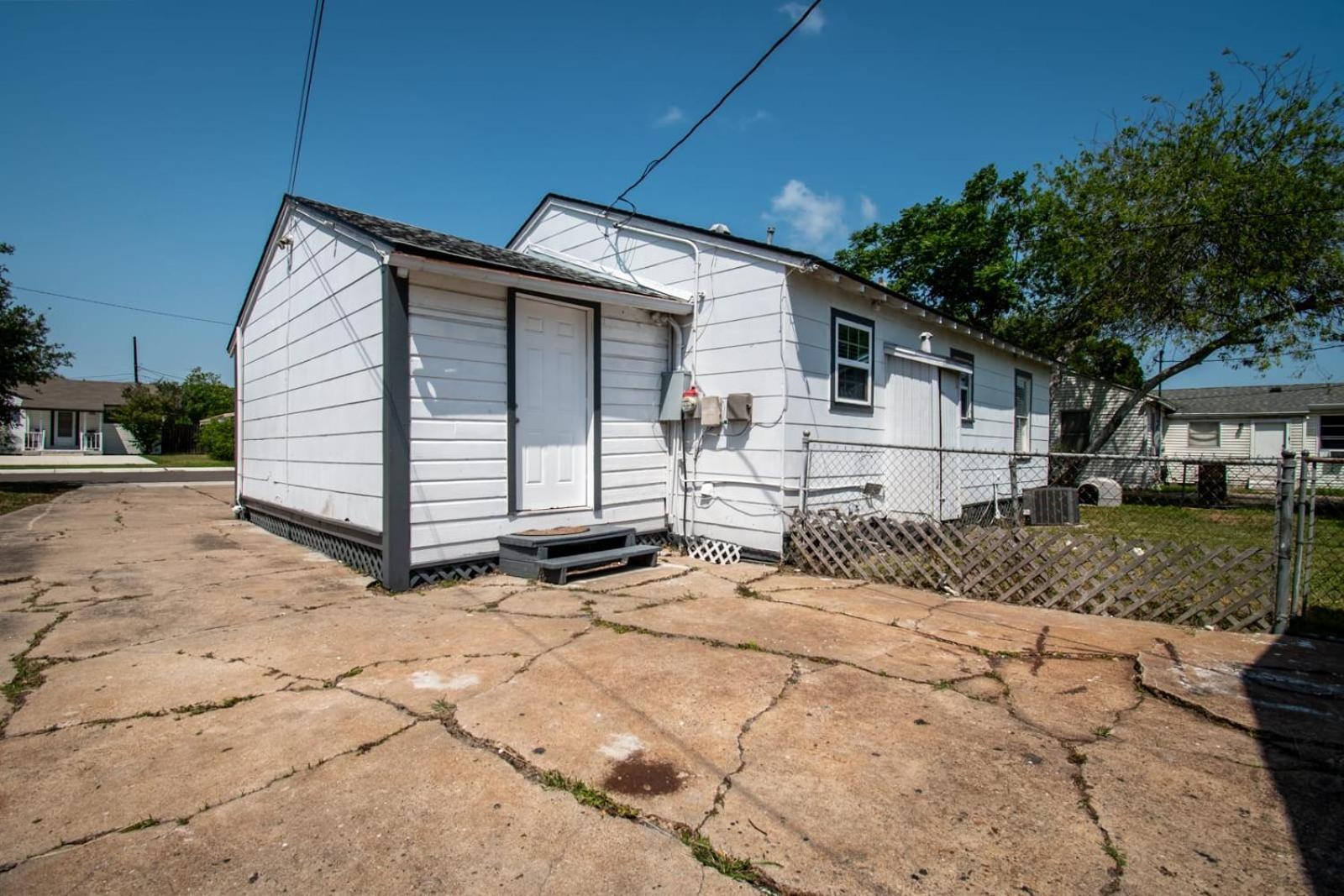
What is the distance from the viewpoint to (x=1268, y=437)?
24781 mm

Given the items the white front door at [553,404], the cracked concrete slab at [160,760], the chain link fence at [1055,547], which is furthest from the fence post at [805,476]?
the cracked concrete slab at [160,760]

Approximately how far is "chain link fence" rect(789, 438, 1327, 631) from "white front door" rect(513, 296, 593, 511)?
242 centimetres

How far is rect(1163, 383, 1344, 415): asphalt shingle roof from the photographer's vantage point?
78.1 feet

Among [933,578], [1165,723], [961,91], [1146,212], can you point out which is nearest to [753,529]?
[933,578]

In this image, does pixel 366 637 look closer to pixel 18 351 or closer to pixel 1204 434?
pixel 18 351

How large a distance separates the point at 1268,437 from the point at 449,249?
1234 inches

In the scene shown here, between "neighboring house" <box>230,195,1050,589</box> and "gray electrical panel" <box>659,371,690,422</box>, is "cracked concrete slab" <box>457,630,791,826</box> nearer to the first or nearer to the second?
"neighboring house" <box>230,195,1050,589</box>

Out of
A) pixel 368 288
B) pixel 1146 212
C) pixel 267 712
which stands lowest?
pixel 267 712

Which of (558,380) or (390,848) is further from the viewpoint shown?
(558,380)

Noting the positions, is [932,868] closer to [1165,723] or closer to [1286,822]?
[1286,822]

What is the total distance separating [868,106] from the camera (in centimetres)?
810

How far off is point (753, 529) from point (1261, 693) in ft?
14.0

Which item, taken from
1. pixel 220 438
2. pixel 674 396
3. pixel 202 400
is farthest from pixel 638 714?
pixel 202 400

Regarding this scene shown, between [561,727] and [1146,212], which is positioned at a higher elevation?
[1146,212]
